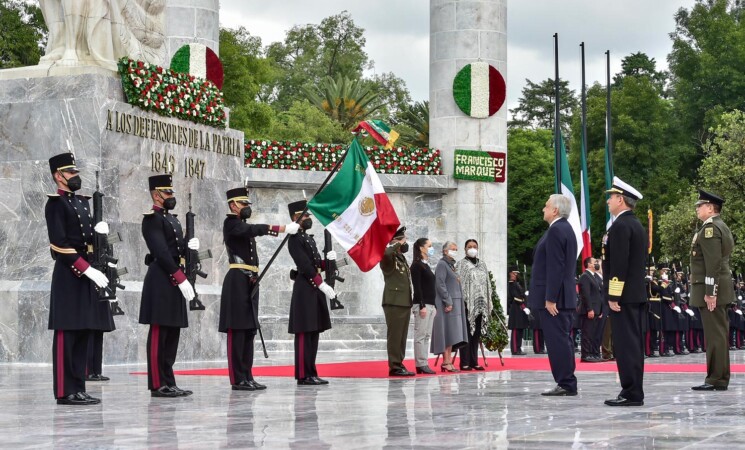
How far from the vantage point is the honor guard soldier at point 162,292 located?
38.0 ft

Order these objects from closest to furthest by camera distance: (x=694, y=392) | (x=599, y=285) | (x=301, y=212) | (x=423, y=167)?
(x=694, y=392) → (x=301, y=212) → (x=599, y=285) → (x=423, y=167)

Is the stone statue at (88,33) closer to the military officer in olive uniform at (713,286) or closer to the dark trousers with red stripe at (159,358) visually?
the dark trousers with red stripe at (159,358)

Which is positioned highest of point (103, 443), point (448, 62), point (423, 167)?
point (448, 62)

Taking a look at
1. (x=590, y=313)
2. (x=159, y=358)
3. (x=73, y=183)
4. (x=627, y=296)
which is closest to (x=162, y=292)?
(x=159, y=358)

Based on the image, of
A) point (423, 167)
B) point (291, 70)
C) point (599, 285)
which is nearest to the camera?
point (599, 285)

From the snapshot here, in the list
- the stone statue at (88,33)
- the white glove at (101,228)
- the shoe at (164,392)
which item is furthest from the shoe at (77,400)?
the stone statue at (88,33)

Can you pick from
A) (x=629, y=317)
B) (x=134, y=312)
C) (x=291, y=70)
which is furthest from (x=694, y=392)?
(x=291, y=70)

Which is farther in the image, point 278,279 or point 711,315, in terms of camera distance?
point 278,279

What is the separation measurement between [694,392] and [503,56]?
1870 centimetres

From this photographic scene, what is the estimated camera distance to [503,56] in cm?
3006

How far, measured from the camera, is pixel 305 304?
13367 millimetres

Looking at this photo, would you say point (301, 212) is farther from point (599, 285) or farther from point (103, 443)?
point (599, 285)

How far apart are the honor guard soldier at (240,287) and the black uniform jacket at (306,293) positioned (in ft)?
2.47

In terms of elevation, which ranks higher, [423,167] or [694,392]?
[423,167]
